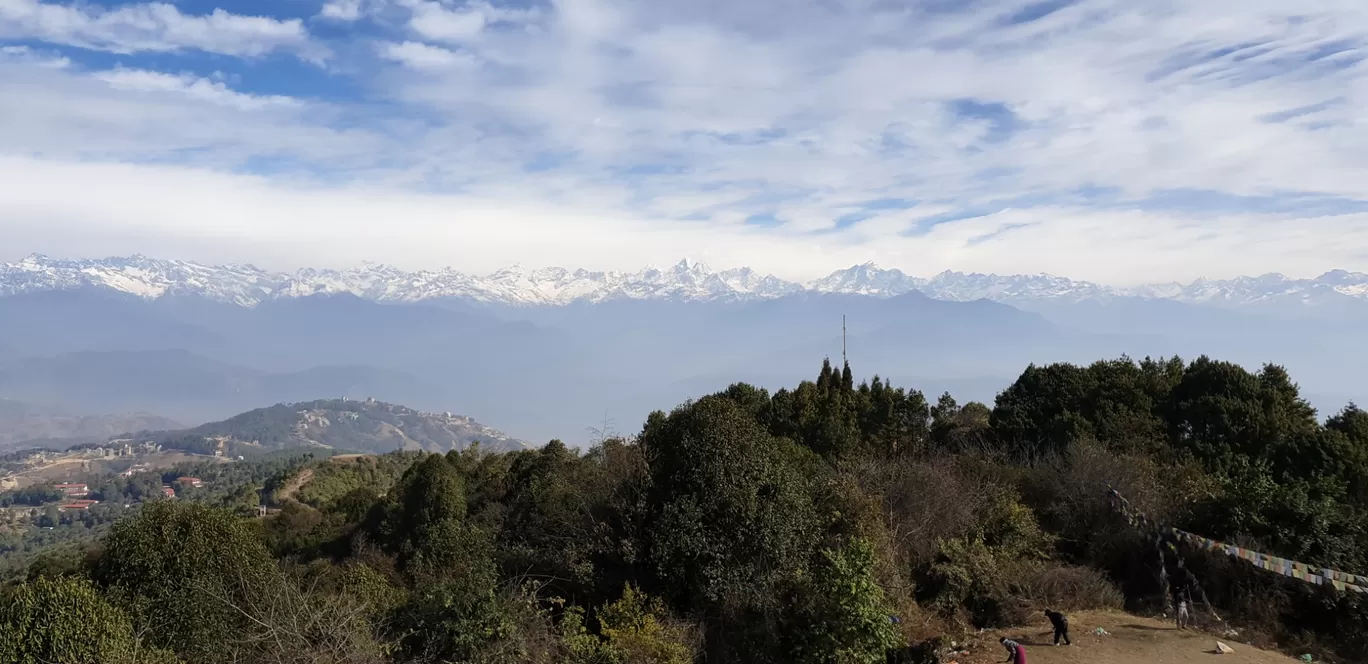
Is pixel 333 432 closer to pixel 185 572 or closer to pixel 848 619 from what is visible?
pixel 185 572

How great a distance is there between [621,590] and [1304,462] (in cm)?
1727

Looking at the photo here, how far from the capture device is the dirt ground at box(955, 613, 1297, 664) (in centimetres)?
1141

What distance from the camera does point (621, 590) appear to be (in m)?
13.5

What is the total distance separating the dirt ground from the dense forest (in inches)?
33.2

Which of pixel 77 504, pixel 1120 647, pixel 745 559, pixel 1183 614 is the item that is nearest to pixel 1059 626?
pixel 1120 647

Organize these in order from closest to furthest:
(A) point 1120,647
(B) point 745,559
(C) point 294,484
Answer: (A) point 1120,647
(B) point 745,559
(C) point 294,484

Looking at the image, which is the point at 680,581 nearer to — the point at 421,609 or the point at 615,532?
the point at 615,532

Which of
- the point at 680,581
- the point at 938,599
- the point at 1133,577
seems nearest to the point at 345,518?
the point at 680,581

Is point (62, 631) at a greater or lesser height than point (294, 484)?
greater

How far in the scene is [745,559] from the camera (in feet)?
42.2

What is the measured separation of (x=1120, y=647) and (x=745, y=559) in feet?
21.0

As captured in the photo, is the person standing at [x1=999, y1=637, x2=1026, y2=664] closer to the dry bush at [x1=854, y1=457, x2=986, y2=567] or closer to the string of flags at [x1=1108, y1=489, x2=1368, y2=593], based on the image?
the dry bush at [x1=854, y1=457, x2=986, y2=567]

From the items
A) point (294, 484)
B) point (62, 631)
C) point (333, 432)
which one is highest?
point (62, 631)

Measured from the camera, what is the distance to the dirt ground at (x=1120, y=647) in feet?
37.4
